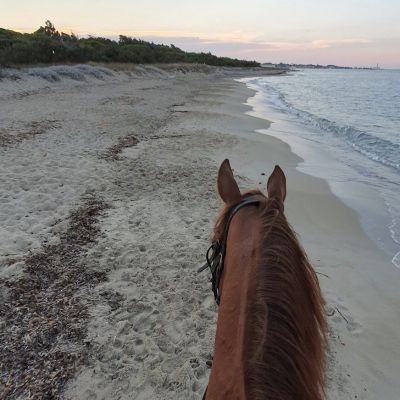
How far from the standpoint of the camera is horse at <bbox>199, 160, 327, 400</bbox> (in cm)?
114

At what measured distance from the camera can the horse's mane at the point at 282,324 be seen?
1.13 metres

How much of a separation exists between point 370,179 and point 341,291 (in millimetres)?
6677

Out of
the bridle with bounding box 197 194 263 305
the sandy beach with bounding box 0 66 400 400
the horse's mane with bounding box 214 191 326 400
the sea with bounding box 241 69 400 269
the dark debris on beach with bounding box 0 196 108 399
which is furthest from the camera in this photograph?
the sea with bounding box 241 69 400 269

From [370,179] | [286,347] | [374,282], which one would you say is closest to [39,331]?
[286,347]

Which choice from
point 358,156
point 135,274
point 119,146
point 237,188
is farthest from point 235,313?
point 358,156

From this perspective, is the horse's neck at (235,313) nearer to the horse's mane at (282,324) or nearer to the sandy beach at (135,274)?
the horse's mane at (282,324)

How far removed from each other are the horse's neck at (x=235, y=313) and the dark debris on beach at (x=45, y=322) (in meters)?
2.39

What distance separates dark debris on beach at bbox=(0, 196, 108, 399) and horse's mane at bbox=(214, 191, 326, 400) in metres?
2.55

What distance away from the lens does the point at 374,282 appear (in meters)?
5.00

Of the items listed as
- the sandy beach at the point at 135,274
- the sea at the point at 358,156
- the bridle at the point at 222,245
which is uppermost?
the bridle at the point at 222,245

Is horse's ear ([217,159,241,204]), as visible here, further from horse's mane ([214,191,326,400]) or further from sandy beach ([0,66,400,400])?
sandy beach ([0,66,400,400])

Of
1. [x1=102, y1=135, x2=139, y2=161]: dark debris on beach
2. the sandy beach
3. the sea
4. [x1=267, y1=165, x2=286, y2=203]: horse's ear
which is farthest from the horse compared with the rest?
[x1=102, y1=135, x2=139, y2=161]: dark debris on beach

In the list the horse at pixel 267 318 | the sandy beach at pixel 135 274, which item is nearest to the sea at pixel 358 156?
the sandy beach at pixel 135 274

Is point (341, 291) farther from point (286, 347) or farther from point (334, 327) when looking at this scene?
point (286, 347)
